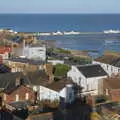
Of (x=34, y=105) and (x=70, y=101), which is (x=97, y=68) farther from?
(x=34, y=105)

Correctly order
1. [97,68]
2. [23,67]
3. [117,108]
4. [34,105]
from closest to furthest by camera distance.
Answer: [117,108]
[34,105]
[97,68]
[23,67]

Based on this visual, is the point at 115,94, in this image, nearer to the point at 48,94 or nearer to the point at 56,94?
the point at 56,94

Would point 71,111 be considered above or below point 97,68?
below

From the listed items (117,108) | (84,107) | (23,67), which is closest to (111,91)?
(84,107)

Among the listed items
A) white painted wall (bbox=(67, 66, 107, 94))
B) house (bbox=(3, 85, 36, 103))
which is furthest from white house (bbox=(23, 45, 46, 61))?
house (bbox=(3, 85, 36, 103))

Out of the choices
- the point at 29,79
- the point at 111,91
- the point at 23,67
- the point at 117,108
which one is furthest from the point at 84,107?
the point at 23,67

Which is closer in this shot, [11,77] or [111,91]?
[111,91]

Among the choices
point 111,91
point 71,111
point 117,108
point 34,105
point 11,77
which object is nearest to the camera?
point 117,108

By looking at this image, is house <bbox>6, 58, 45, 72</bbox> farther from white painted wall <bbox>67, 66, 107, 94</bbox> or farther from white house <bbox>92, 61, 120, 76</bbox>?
white painted wall <bbox>67, 66, 107, 94</bbox>
